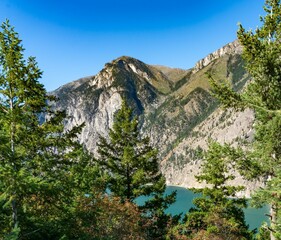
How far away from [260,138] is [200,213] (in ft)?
41.7

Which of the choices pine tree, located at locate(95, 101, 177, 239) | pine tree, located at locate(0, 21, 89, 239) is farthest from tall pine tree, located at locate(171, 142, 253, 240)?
pine tree, located at locate(0, 21, 89, 239)

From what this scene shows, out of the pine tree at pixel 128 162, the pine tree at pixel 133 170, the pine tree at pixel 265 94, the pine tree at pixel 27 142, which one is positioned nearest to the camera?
the pine tree at pixel 27 142

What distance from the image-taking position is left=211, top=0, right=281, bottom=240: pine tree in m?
12.1

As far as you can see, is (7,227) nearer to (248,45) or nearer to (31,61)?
(31,61)

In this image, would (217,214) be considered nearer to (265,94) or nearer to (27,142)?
(265,94)

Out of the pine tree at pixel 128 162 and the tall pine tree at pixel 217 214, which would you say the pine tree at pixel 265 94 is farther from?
the pine tree at pixel 128 162

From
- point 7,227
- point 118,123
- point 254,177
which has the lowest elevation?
point 7,227

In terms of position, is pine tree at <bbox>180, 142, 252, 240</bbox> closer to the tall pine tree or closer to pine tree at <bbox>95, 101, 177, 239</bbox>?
the tall pine tree

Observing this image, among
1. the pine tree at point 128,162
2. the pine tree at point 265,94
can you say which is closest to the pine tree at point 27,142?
the pine tree at point 265,94

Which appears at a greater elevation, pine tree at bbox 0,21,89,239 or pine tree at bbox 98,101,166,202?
pine tree at bbox 98,101,166,202

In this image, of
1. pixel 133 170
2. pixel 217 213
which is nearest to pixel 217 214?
pixel 217 213

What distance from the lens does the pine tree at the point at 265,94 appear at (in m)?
12.1

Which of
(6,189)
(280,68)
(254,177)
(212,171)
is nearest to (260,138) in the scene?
(254,177)

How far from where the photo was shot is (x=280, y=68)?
1225 centimetres
